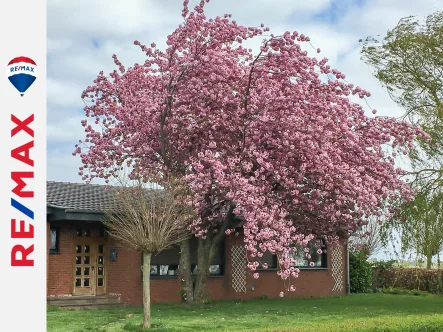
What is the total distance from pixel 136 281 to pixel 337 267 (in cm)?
1065

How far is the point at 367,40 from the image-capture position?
71.5ft

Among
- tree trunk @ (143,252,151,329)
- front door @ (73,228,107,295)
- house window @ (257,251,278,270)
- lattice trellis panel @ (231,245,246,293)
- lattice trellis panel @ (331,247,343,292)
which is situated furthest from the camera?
lattice trellis panel @ (331,247,343,292)

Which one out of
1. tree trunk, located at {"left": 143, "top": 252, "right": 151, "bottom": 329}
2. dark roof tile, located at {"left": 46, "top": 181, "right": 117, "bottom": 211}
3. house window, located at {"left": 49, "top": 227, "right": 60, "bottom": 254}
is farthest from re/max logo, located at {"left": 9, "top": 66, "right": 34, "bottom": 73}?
house window, located at {"left": 49, "top": 227, "right": 60, "bottom": 254}

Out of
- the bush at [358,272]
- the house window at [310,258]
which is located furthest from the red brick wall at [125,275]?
the bush at [358,272]

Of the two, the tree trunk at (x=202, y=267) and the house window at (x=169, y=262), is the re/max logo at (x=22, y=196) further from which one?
the house window at (x=169, y=262)

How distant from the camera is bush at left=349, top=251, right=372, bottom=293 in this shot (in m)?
31.5

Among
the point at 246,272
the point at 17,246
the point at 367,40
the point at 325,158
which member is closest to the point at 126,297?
the point at 246,272

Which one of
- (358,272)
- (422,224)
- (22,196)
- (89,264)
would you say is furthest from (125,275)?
(22,196)

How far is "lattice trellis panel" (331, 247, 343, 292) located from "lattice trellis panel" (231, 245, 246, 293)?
220 inches

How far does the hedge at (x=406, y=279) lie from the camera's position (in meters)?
32.9

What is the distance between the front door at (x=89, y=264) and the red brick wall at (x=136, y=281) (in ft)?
0.73

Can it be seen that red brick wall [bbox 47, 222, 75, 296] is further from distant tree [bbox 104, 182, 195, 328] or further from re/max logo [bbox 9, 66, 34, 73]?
re/max logo [bbox 9, 66, 34, 73]

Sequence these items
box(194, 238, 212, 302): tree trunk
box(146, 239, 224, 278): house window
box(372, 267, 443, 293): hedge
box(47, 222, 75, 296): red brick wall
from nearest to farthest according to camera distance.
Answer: box(47, 222, 75, 296): red brick wall < box(194, 238, 212, 302): tree trunk < box(146, 239, 224, 278): house window < box(372, 267, 443, 293): hedge

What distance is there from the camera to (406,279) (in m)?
34.5
